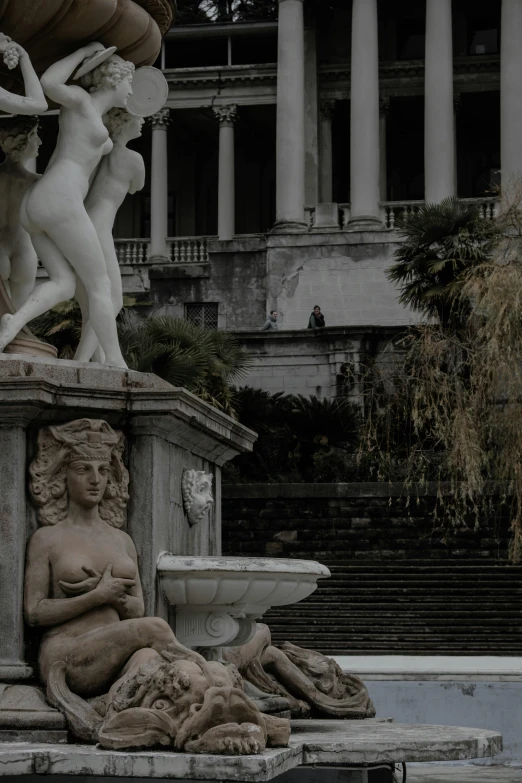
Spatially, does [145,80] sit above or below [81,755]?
above

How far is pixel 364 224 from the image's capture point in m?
44.7

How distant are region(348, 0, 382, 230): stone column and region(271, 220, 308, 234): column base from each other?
53.9 inches

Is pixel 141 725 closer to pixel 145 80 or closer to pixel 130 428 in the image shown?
pixel 130 428

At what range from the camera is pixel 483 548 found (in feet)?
84.2

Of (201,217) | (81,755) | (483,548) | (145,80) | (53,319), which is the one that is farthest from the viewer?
(201,217)

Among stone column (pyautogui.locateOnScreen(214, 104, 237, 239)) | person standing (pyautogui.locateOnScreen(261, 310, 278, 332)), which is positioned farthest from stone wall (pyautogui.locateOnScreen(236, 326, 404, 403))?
stone column (pyautogui.locateOnScreen(214, 104, 237, 239))

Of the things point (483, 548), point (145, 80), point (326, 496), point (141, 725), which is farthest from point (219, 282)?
point (141, 725)

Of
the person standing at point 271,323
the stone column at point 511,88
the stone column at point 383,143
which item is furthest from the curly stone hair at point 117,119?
the stone column at point 383,143

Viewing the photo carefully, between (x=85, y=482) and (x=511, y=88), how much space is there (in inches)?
1570

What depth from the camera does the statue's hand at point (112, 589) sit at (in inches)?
323

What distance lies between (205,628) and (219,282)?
36.8 meters

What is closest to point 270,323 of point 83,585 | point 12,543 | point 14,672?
point 12,543

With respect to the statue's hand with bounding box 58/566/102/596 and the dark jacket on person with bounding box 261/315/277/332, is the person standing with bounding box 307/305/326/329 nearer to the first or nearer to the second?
the dark jacket on person with bounding box 261/315/277/332

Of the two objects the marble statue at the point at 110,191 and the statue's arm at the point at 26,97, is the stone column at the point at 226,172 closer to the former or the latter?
the marble statue at the point at 110,191
